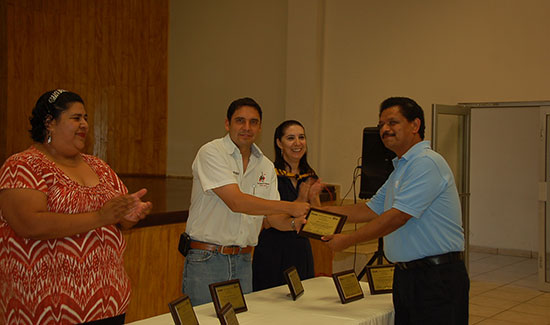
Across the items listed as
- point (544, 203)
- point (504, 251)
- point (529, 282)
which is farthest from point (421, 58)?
point (504, 251)

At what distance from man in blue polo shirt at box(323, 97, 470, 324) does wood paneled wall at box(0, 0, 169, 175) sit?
25.6 ft

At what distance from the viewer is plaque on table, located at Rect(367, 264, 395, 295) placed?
2.80 metres

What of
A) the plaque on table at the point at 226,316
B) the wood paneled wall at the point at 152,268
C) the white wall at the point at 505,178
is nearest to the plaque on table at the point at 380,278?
the plaque on table at the point at 226,316

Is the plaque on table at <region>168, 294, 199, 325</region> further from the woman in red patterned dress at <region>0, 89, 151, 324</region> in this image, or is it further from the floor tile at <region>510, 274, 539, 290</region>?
the floor tile at <region>510, 274, 539, 290</region>

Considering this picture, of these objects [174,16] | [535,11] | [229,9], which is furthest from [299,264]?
[174,16]

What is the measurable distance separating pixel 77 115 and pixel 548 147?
223 inches

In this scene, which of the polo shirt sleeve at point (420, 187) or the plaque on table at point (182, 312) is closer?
the plaque on table at point (182, 312)

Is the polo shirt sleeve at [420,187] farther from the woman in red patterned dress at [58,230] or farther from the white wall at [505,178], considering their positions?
the white wall at [505,178]

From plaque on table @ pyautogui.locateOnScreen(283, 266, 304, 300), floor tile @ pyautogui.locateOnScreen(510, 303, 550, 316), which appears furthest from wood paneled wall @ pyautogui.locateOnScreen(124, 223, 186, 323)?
floor tile @ pyautogui.locateOnScreen(510, 303, 550, 316)

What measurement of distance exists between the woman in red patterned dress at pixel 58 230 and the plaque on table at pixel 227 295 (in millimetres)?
334

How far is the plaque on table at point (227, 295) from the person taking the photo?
7.32 ft

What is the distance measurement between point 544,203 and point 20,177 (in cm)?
594

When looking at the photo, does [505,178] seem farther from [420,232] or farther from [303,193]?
[420,232]

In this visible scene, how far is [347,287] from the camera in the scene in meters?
2.67
